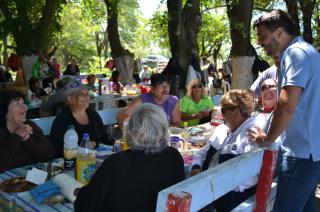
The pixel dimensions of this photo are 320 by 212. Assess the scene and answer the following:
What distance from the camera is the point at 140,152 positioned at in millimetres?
2000

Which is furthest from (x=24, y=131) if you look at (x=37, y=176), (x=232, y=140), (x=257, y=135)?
(x=257, y=135)

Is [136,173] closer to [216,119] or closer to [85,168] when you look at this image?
[85,168]

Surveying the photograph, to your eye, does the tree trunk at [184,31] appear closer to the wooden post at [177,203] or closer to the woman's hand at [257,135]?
the woman's hand at [257,135]

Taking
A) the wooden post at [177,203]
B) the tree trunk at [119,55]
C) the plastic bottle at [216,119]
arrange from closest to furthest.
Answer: the wooden post at [177,203]
the plastic bottle at [216,119]
the tree trunk at [119,55]

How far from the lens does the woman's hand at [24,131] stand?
3.03 meters

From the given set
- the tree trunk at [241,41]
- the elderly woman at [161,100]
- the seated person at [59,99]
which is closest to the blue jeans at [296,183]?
the elderly woman at [161,100]

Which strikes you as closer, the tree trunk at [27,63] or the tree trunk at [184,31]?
the tree trunk at [184,31]

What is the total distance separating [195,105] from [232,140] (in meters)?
2.79

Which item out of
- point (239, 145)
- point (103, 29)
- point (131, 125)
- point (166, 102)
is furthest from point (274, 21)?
point (103, 29)

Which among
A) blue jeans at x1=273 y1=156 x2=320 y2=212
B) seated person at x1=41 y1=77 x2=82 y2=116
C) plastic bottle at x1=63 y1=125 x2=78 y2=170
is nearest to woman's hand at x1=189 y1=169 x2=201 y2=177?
blue jeans at x1=273 y1=156 x2=320 y2=212

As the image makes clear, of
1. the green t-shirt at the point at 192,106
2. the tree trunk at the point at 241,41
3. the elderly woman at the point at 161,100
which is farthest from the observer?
the tree trunk at the point at 241,41

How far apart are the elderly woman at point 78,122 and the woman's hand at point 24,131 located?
50cm

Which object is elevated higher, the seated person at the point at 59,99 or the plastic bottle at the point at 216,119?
the seated person at the point at 59,99

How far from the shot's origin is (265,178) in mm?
1931
